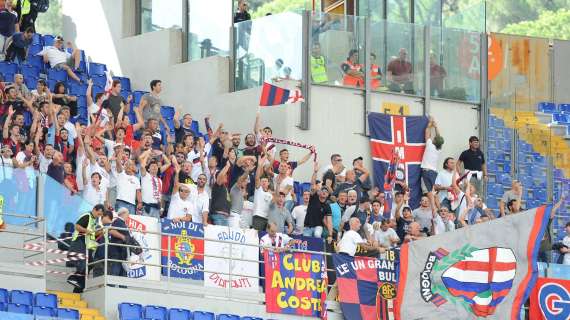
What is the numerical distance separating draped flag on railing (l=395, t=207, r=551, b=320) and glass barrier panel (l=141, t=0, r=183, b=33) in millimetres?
9593

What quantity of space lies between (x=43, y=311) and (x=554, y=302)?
9.25 meters

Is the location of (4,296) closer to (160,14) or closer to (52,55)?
(52,55)

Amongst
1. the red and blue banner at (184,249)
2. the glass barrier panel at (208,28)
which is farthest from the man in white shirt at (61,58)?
the red and blue banner at (184,249)

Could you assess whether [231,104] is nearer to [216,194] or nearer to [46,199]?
[216,194]

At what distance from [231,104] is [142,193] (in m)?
6.62

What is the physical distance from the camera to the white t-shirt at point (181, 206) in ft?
82.9

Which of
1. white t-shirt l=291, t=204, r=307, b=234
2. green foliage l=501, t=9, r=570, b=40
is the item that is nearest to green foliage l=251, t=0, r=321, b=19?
green foliage l=501, t=9, r=570, b=40

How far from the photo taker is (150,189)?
2534 cm

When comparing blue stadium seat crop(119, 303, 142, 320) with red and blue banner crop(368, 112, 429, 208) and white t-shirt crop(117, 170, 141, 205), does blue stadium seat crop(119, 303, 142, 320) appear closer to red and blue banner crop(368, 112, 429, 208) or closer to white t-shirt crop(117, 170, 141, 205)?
white t-shirt crop(117, 170, 141, 205)

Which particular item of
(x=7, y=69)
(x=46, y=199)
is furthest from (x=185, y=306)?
(x=7, y=69)

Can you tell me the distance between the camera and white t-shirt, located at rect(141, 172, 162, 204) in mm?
25266

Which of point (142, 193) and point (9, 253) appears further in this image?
point (142, 193)

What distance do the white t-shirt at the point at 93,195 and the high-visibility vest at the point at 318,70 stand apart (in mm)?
7614

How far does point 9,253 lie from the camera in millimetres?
23078
